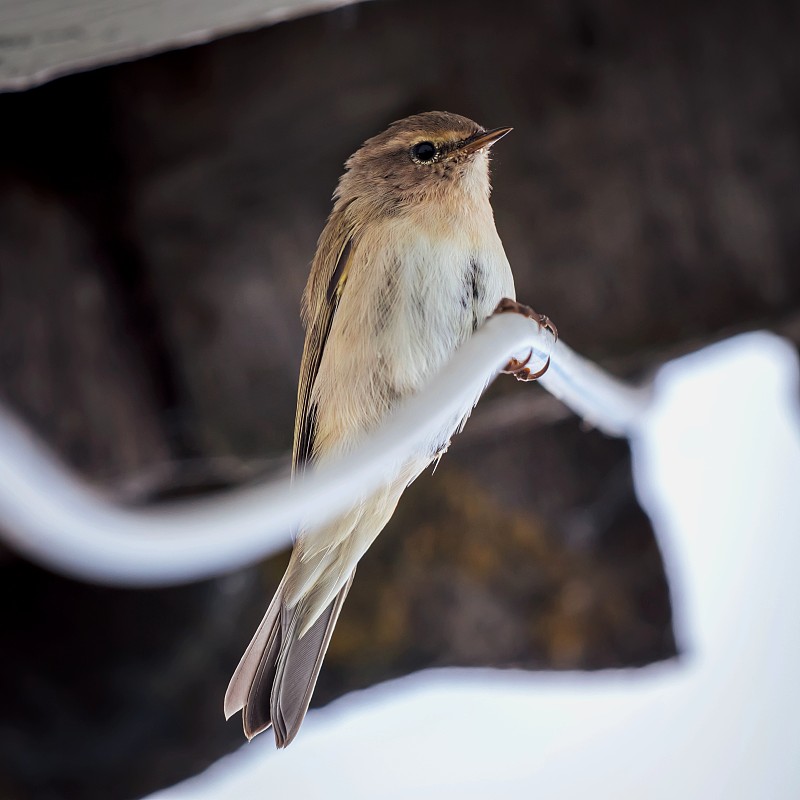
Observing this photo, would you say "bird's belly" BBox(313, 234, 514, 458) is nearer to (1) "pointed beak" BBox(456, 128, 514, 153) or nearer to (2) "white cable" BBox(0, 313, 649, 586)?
(1) "pointed beak" BBox(456, 128, 514, 153)

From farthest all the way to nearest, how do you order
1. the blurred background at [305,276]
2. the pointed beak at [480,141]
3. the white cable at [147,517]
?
the blurred background at [305,276] < the pointed beak at [480,141] < the white cable at [147,517]

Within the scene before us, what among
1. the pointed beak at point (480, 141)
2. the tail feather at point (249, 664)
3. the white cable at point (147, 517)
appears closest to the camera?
the white cable at point (147, 517)

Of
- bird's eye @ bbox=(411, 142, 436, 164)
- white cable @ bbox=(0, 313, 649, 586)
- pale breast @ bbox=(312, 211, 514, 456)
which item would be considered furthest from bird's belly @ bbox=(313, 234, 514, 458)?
white cable @ bbox=(0, 313, 649, 586)

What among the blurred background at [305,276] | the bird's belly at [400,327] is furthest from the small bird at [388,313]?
the blurred background at [305,276]

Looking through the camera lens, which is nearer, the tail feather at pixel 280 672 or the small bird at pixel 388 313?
the tail feather at pixel 280 672

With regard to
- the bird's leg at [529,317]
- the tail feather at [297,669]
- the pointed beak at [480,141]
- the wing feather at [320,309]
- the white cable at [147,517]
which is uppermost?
the pointed beak at [480,141]

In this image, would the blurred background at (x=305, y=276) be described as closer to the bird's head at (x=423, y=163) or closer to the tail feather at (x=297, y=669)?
the bird's head at (x=423, y=163)

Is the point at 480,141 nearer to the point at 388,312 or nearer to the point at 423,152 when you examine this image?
the point at 423,152
